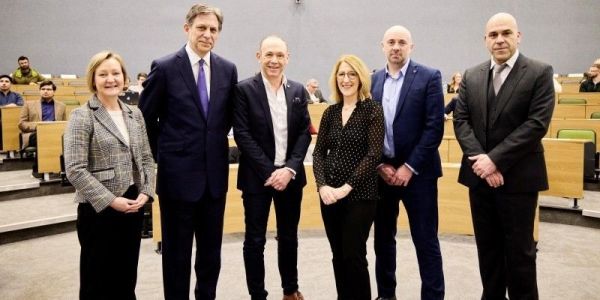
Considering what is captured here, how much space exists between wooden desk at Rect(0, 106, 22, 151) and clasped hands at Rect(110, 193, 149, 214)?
140 inches

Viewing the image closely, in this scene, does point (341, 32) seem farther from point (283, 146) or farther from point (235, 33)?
point (283, 146)

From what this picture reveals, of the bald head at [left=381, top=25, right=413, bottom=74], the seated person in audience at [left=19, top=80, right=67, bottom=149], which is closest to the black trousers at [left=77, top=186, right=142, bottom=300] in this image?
the bald head at [left=381, top=25, right=413, bottom=74]

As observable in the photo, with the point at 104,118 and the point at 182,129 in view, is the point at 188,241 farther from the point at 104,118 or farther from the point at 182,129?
the point at 104,118

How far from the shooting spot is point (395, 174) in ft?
6.32

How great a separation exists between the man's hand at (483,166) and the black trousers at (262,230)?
2.36 feet

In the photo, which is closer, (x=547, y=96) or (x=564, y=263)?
(x=547, y=96)

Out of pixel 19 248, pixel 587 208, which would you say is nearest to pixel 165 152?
pixel 19 248

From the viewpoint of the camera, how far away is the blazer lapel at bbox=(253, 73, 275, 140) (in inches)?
76.7

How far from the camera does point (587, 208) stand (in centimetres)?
351

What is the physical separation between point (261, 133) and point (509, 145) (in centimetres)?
A: 94

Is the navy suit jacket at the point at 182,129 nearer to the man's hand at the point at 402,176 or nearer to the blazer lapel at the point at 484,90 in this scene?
the man's hand at the point at 402,176

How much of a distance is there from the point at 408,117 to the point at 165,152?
3.16 ft

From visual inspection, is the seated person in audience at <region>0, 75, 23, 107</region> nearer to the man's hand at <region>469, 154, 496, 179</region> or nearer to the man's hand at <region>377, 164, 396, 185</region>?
the man's hand at <region>377, 164, 396, 185</region>

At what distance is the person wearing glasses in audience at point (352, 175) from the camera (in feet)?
5.82
